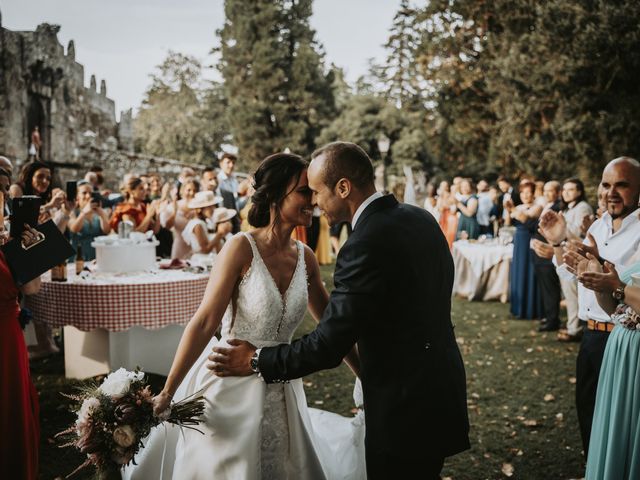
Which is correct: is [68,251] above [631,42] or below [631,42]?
below

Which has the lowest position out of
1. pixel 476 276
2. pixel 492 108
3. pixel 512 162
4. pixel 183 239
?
pixel 476 276

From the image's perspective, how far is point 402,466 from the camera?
6.88 ft

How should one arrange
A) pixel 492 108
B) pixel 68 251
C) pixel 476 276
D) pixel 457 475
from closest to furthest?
pixel 68 251, pixel 457 475, pixel 476 276, pixel 492 108

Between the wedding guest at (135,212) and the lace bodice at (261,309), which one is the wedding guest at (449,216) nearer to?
the wedding guest at (135,212)

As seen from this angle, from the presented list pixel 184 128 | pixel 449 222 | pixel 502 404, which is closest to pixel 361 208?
pixel 502 404

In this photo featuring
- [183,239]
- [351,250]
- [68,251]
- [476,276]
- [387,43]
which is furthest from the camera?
[387,43]

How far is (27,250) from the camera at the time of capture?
9.71ft

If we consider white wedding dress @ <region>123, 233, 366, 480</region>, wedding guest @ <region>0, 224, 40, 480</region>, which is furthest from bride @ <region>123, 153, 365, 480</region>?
wedding guest @ <region>0, 224, 40, 480</region>

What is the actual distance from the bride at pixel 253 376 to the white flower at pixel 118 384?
0.51ft

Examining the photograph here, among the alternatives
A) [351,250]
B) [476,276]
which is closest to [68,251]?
[351,250]

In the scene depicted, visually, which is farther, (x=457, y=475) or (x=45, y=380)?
(x=45, y=380)

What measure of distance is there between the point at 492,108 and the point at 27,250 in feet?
61.7

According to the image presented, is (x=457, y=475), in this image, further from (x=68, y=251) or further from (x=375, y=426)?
(x=68, y=251)

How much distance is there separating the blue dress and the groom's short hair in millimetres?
6967
